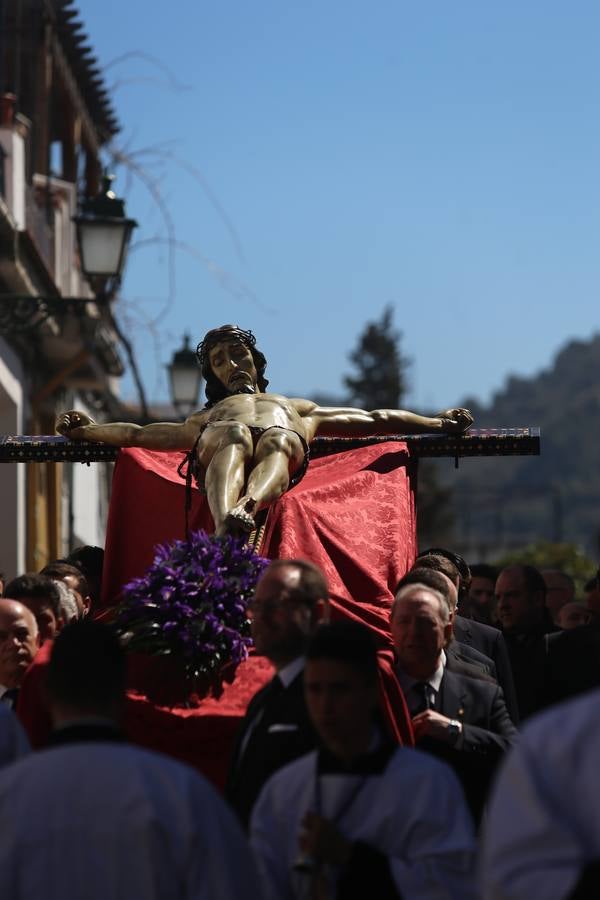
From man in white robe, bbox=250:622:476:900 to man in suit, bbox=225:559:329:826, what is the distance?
0.72m

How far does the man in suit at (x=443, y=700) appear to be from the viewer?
6.62 meters

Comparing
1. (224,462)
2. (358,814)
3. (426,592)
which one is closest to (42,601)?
(224,462)

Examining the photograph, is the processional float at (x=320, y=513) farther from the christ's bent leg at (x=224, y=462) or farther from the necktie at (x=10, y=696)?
the necktie at (x=10, y=696)

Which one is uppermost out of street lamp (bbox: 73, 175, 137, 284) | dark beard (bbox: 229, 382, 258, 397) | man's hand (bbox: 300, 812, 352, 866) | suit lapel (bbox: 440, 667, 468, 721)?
street lamp (bbox: 73, 175, 137, 284)

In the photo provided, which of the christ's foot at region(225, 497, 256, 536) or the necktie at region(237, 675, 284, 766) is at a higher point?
the christ's foot at region(225, 497, 256, 536)

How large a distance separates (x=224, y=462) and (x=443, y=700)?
236 centimetres

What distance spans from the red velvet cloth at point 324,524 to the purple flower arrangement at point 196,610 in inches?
5.0

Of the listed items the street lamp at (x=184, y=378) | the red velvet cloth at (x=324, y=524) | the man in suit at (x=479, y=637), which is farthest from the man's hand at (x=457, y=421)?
the street lamp at (x=184, y=378)

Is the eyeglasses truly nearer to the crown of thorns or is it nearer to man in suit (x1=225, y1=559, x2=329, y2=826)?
the crown of thorns

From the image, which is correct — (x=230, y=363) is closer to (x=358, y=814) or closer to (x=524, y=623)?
(x=524, y=623)

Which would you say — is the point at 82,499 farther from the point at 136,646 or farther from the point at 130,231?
the point at 136,646

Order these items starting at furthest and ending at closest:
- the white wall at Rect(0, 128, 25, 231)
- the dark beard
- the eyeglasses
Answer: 1. the white wall at Rect(0, 128, 25, 231)
2. the dark beard
3. the eyeglasses

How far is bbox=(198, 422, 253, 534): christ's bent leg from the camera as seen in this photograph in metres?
8.77

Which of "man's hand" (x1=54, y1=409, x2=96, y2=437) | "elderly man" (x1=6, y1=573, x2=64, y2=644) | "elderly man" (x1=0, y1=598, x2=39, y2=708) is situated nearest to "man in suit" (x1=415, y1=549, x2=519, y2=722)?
"elderly man" (x1=6, y1=573, x2=64, y2=644)
